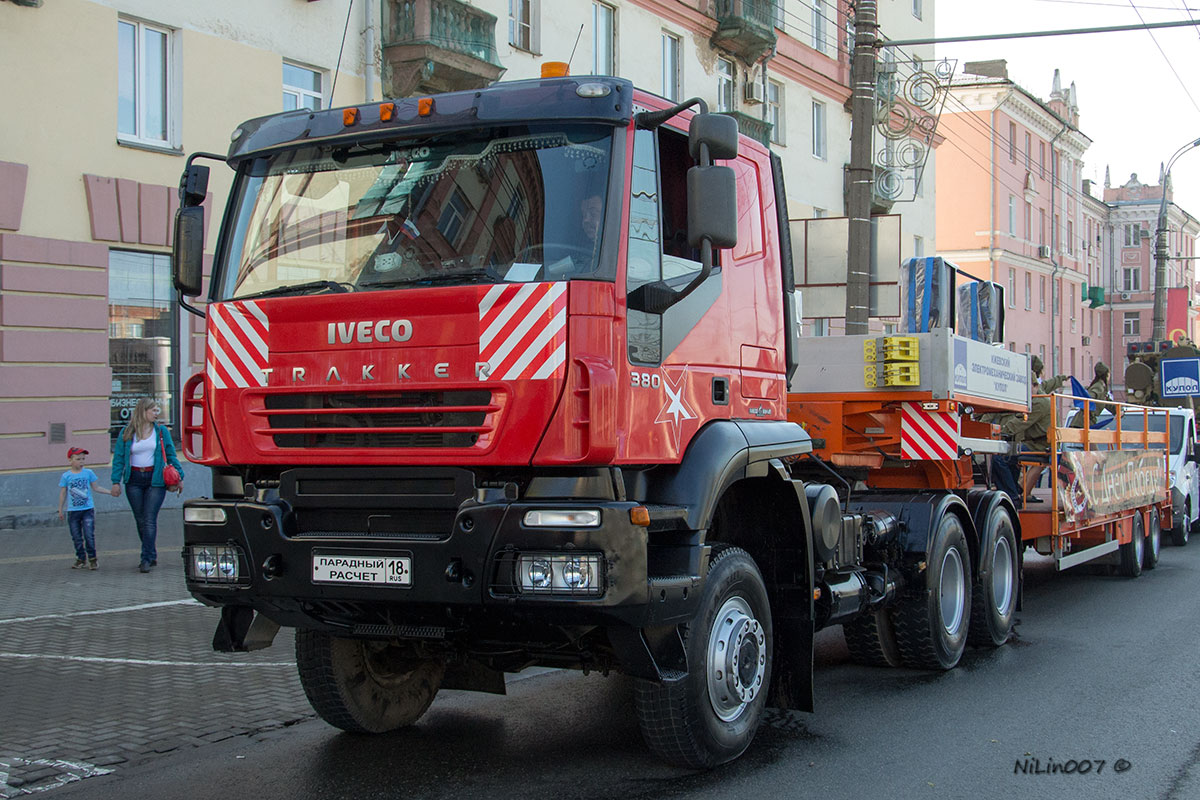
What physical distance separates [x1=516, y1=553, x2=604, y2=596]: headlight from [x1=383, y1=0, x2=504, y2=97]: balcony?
15.3 m

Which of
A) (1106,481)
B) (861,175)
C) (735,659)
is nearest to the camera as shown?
(735,659)

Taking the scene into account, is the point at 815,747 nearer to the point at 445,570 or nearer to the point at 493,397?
the point at 445,570

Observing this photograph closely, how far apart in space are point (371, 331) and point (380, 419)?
357 mm

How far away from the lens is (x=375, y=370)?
5055 mm

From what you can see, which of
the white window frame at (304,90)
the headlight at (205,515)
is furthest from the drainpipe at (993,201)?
the headlight at (205,515)

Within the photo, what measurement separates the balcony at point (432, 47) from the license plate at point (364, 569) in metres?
14.9

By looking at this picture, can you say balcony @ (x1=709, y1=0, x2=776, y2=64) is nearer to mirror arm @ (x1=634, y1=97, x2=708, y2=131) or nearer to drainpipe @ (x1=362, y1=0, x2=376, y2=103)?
drainpipe @ (x1=362, y1=0, x2=376, y2=103)

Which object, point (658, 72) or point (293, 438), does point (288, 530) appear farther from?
point (658, 72)

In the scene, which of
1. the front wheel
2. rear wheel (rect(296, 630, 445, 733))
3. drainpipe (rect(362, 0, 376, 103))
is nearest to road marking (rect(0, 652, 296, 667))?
rear wheel (rect(296, 630, 445, 733))

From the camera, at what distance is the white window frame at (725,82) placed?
1107 inches

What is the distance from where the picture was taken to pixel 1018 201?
55.2 meters

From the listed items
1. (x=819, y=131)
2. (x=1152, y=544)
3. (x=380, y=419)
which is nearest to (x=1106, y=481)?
(x=1152, y=544)

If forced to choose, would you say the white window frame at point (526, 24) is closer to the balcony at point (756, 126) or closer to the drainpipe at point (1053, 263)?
the balcony at point (756, 126)

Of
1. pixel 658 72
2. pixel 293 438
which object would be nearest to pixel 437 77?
pixel 658 72
